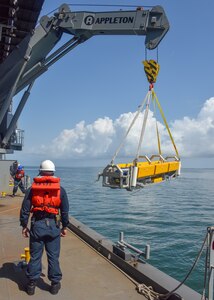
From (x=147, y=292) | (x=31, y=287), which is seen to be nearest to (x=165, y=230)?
(x=147, y=292)

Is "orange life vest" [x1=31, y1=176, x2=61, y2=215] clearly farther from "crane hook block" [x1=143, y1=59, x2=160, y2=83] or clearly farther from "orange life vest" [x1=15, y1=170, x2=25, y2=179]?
"orange life vest" [x1=15, y1=170, x2=25, y2=179]

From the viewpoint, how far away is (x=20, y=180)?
14.6 meters

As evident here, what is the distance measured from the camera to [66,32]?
1022cm

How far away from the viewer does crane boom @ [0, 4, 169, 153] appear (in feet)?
28.8

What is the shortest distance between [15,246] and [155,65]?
4.77 m

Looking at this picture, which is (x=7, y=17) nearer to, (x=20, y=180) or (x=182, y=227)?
(x=20, y=180)

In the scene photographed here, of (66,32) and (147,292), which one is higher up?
(66,32)

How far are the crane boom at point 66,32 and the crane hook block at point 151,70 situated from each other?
2285 mm

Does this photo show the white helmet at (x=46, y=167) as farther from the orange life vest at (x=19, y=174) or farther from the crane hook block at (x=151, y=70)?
the orange life vest at (x=19, y=174)

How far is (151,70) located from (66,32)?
4.77 meters

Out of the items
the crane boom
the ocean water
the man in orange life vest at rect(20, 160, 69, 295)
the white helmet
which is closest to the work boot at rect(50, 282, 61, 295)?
the man in orange life vest at rect(20, 160, 69, 295)

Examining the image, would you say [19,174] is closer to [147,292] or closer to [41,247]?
[41,247]

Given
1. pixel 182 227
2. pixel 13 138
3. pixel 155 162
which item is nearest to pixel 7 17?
pixel 13 138

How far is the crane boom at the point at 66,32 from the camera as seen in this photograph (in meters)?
8.77
